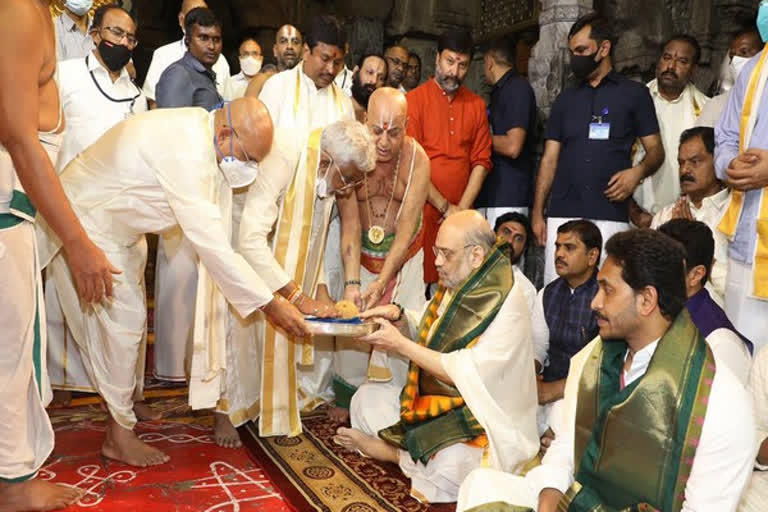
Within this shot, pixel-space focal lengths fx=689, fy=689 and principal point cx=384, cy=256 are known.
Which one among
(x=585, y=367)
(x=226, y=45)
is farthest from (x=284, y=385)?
(x=226, y=45)

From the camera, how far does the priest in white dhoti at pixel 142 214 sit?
121 inches

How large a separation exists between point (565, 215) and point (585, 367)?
2.66 metres

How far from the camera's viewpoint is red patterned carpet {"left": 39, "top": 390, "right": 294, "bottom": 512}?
291 cm

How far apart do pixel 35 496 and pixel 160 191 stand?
1.36 m

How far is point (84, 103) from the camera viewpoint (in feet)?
14.7

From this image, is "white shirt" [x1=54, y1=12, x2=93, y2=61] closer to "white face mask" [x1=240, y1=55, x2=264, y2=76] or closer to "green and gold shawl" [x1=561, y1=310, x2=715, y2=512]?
"white face mask" [x1=240, y1=55, x2=264, y2=76]

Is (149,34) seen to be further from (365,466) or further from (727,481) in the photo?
(727,481)

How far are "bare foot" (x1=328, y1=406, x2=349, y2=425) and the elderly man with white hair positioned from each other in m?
0.33

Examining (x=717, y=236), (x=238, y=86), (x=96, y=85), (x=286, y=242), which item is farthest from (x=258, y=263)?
(x=238, y=86)

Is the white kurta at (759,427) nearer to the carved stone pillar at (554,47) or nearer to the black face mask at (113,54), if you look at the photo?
the carved stone pillar at (554,47)

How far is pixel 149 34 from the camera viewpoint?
43.9 ft

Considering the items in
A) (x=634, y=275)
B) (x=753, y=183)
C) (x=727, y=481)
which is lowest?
(x=727, y=481)

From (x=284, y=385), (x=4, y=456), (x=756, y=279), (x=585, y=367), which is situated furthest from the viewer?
(x=284, y=385)

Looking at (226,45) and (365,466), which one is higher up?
(226,45)
